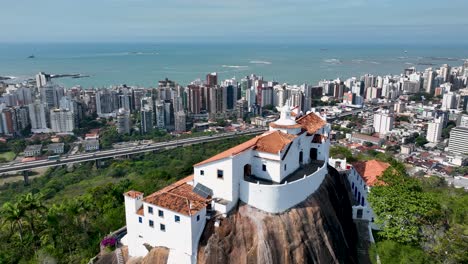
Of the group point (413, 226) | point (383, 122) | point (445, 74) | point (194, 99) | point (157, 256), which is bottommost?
point (383, 122)

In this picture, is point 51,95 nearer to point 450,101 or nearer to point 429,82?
point 450,101

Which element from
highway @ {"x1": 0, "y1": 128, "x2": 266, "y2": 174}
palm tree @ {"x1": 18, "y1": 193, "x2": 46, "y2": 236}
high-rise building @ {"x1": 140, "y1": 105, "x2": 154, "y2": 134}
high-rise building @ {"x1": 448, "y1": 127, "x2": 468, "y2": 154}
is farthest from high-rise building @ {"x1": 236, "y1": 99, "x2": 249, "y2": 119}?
palm tree @ {"x1": 18, "y1": 193, "x2": 46, "y2": 236}

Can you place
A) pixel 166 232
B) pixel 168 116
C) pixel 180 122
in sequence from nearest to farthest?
pixel 166 232 < pixel 180 122 < pixel 168 116

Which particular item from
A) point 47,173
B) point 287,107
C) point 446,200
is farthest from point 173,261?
point 47,173

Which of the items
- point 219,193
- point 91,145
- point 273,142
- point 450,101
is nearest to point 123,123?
point 91,145

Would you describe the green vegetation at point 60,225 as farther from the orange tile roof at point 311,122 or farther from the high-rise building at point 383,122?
the high-rise building at point 383,122

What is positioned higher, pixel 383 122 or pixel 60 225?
pixel 60 225

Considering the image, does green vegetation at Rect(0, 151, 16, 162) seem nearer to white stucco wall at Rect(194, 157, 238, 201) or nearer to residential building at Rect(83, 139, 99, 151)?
residential building at Rect(83, 139, 99, 151)
